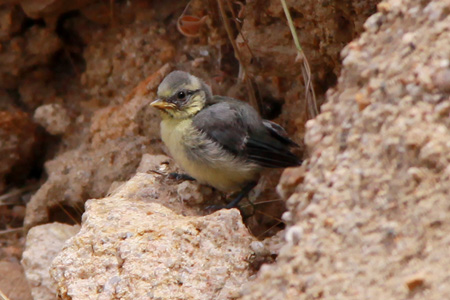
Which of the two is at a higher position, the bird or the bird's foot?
the bird

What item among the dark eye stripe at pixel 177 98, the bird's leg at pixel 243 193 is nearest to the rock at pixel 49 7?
the dark eye stripe at pixel 177 98

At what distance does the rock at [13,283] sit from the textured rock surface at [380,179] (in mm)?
2909

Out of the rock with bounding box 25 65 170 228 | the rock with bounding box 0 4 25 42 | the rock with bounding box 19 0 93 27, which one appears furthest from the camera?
the rock with bounding box 0 4 25 42

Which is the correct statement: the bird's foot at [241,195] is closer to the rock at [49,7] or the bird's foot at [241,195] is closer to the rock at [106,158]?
the rock at [106,158]

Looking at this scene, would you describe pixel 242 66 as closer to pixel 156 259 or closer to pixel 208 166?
pixel 208 166

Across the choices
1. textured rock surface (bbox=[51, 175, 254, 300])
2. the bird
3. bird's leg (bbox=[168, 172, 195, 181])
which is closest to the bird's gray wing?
the bird

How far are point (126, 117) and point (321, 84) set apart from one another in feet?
5.53

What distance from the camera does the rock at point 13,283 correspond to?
5.05 metres

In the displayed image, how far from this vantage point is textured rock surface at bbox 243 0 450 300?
2232 mm

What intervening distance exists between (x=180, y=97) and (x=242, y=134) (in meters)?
0.50

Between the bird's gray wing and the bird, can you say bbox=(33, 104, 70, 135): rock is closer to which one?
the bird

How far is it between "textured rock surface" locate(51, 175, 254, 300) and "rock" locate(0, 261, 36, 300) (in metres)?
1.74

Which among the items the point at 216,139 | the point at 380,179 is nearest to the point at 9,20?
the point at 216,139

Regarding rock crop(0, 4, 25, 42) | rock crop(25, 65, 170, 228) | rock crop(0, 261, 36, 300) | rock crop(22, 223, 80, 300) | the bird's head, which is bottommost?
rock crop(0, 261, 36, 300)
